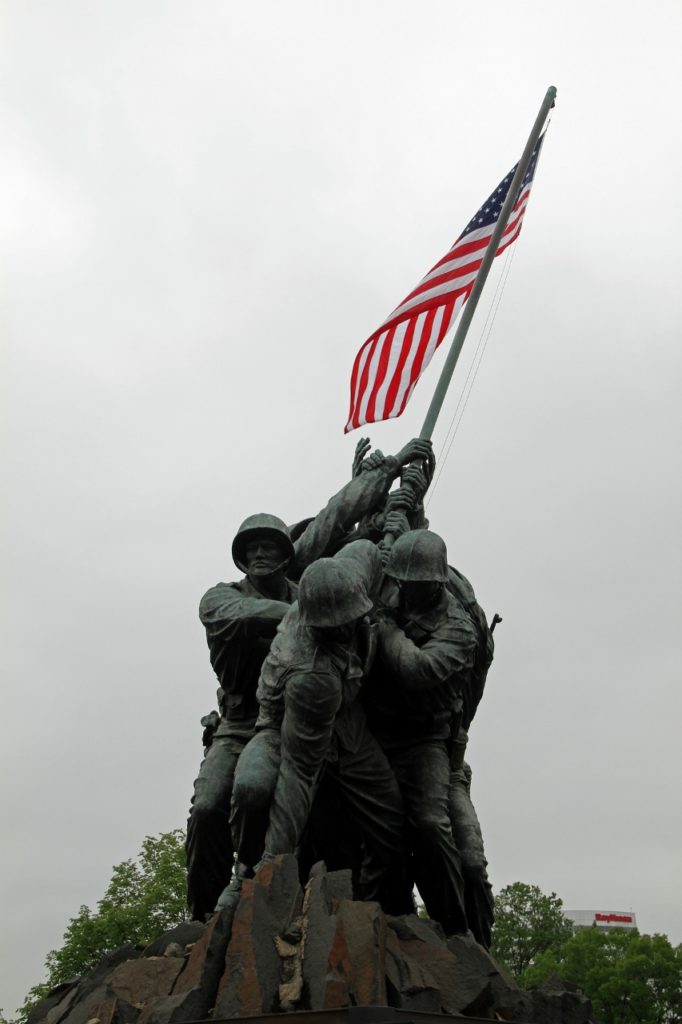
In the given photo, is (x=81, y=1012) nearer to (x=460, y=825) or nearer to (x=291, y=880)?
(x=291, y=880)

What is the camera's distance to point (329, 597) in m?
5.67

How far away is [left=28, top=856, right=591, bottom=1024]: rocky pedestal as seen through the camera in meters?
4.32

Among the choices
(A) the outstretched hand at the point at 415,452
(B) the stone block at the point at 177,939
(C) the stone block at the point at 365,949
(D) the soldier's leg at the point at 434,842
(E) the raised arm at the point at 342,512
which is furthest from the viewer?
(A) the outstretched hand at the point at 415,452

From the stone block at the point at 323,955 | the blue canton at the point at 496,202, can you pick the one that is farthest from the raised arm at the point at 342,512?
the blue canton at the point at 496,202

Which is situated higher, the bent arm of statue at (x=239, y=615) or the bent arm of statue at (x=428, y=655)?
the bent arm of statue at (x=239, y=615)

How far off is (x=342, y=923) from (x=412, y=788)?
1.90 m

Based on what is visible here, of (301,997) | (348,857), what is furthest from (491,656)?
(301,997)

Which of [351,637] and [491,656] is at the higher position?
[491,656]

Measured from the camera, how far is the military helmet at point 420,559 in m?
6.45

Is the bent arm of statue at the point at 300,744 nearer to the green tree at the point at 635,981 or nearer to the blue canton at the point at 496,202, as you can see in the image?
the blue canton at the point at 496,202

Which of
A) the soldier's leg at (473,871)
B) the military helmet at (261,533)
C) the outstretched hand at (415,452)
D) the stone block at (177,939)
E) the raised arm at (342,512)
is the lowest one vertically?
the stone block at (177,939)

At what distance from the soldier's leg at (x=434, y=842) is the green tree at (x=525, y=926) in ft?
77.7

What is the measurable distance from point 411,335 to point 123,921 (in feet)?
49.0

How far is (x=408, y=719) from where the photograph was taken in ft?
21.4
